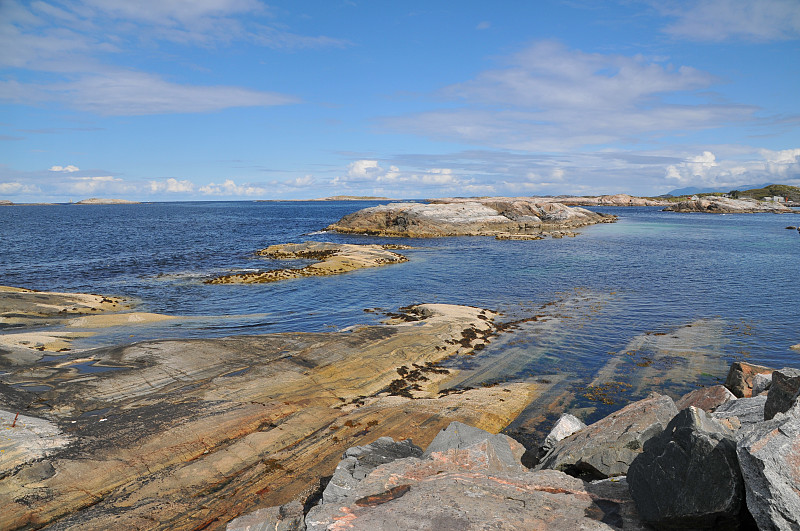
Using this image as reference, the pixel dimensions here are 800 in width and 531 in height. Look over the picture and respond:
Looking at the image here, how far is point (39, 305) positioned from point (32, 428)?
19975mm

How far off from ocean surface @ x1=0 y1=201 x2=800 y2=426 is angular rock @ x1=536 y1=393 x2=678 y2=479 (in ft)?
14.8

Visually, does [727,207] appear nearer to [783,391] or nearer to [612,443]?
[783,391]

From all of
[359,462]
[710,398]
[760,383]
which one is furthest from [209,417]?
[760,383]

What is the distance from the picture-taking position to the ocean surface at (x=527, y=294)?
19.9 metres

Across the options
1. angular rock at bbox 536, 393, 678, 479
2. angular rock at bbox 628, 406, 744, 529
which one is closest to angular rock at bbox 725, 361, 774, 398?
angular rock at bbox 536, 393, 678, 479

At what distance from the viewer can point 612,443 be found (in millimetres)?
9234

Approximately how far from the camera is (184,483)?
9.62 m

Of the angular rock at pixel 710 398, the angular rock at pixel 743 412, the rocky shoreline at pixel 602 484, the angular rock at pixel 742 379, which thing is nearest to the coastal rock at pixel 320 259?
the rocky shoreline at pixel 602 484

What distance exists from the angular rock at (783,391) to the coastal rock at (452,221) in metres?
68.0

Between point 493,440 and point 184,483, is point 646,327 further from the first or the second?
point 184,483

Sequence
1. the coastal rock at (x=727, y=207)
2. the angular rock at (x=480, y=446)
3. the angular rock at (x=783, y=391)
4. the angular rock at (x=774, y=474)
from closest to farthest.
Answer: the angular rock at (x=774, y=474), the angular rock at (x=783, y=391), the angular rock at (x=480, y=446), the coastal rock at (x=727, y=207)

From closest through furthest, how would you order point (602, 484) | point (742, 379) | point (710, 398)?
point (602, 484), point (710, 398), point (742, 379)

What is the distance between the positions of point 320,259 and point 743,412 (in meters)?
40.1

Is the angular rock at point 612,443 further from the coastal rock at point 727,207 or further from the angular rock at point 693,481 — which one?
the coastal rock at point 727,207
